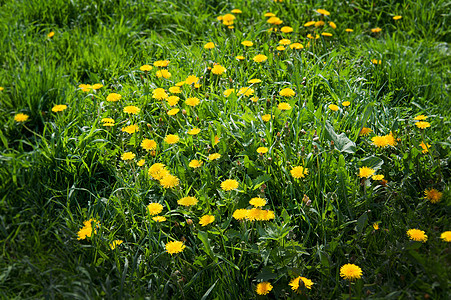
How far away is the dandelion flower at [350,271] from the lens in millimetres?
1752

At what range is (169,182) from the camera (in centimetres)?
213

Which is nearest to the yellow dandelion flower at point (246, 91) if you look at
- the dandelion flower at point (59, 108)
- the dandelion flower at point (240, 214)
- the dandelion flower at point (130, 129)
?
the dandelion flower at point (130, 129)

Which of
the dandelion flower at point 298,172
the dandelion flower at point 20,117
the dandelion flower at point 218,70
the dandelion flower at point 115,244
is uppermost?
the dandelion flower at point 218,70

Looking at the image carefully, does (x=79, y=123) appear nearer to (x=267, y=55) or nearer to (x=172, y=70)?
(x=172, y=70)

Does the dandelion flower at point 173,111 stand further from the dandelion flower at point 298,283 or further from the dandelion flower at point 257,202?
the dandelion flower at point 298,283

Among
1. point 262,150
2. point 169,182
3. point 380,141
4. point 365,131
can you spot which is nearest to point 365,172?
point 380,141

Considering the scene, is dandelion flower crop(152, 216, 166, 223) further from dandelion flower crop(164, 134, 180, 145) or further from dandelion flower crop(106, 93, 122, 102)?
dandelion flower crop(106, 93, 122, 102)

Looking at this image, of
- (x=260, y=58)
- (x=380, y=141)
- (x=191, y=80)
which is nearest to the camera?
(x=380, y=141)

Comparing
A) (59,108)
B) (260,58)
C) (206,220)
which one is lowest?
(206,220)

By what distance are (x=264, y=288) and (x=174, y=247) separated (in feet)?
1.38

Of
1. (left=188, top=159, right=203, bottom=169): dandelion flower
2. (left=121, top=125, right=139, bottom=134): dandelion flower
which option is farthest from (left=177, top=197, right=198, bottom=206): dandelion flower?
(left=121, top=125, right=139, bottom=134): dandelion flower

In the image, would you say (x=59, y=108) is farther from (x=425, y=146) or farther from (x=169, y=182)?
(x=425, y=146)

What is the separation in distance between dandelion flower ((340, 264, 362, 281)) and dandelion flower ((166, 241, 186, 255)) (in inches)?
26.6

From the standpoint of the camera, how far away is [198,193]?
2.13 m
